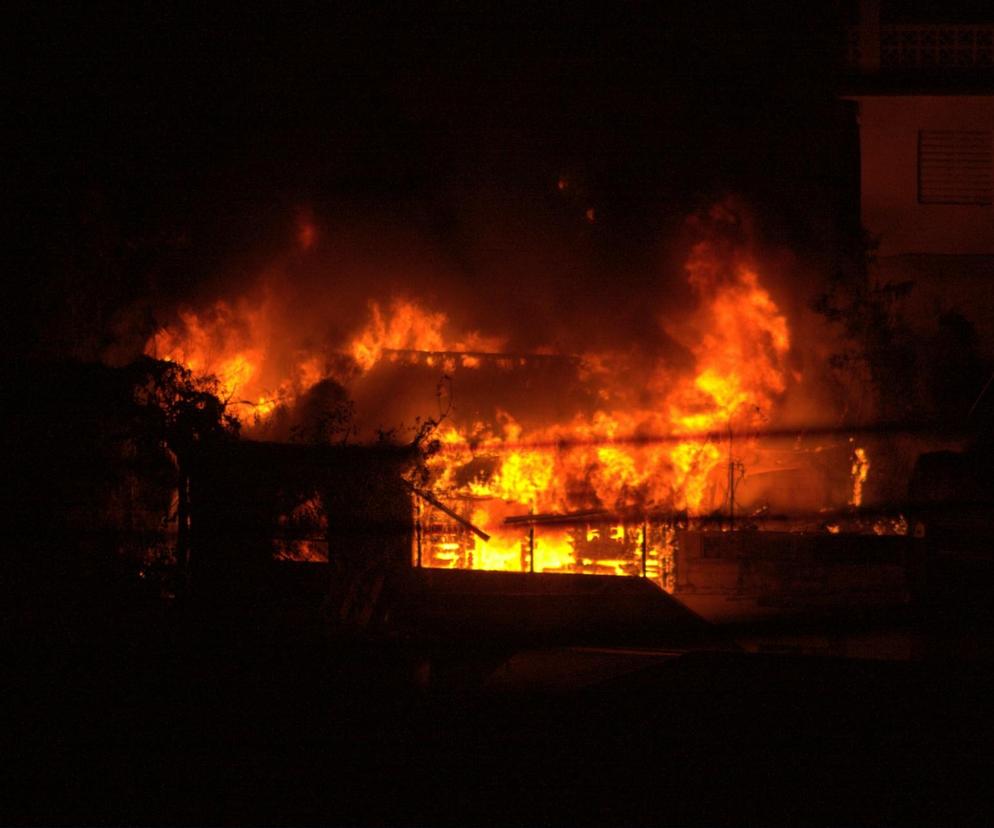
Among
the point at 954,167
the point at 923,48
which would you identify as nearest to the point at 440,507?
the point at 954,167

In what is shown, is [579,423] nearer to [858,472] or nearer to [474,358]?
[474,358]

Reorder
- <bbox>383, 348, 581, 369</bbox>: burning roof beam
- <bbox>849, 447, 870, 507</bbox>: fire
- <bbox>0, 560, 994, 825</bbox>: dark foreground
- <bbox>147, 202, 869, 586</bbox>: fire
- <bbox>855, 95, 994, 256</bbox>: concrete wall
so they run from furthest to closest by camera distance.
A: <bbox>855, 95, 994, 256</bbox>: concrete wall, <bbox>849, 447, 870, 507</bbox>: fire, <bbox>383, 348, 581, 369</bbox>: burning roof beam, <bbox>147, 202, 869, 586</bbox>: fire, <bbox>0, 560, 994, 825</bbox>: dark foreground

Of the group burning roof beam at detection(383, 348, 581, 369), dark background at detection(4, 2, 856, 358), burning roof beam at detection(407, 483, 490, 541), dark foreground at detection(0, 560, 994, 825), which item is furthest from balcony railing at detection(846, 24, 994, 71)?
dark foreground at detection(0, 560, 994, 825)

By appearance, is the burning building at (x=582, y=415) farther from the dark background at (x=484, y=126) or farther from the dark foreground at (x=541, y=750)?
the dark foreground at (x=541, y=750)

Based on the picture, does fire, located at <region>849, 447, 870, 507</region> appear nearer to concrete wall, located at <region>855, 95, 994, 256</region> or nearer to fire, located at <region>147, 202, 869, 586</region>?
fire, located at <region>147, 202, 869, 586</region>

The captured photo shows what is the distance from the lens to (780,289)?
603 inches

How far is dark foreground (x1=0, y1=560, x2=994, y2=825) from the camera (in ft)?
12.5

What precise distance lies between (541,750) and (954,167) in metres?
13.8

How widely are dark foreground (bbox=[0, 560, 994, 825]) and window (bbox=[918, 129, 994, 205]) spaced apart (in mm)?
11558

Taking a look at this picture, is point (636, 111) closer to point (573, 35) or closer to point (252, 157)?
point (573, 35)

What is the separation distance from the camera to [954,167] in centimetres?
1527

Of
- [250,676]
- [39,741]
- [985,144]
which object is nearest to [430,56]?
[985,144]

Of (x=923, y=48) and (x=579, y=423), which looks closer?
(x=579, y=423)

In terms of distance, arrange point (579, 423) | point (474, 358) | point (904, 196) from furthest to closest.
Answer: point (904, 196), point (474, 358), point (579, 423)
